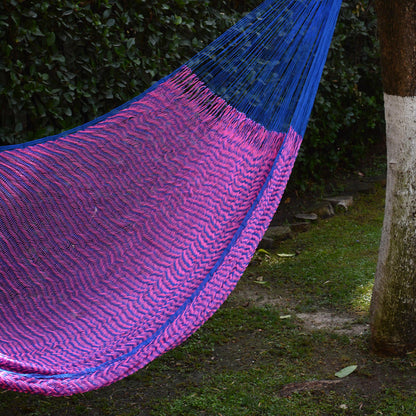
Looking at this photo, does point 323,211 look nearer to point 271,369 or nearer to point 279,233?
point 279,233

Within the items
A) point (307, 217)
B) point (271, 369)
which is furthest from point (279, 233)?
point (271, 369)

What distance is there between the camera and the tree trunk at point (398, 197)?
6.33ft

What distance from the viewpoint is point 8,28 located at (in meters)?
2.40

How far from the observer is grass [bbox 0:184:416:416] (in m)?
1.86

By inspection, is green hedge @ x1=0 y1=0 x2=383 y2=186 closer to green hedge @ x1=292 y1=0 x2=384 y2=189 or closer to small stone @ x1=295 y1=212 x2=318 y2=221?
green hedge @ x1=292 y1=0 x2=384 y2=189

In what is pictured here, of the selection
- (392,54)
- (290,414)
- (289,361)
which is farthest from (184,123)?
(290,414)

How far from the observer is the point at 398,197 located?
200 centimetres

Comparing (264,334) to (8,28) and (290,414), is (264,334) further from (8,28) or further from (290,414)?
(8,28)

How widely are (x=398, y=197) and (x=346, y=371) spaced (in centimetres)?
61

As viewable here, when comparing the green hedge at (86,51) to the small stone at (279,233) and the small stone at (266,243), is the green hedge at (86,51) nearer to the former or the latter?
the small stone at (279,233)

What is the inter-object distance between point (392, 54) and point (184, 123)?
794 millimetres

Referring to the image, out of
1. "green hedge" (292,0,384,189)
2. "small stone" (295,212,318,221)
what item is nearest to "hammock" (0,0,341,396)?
"small stone" (295,212,318,221)

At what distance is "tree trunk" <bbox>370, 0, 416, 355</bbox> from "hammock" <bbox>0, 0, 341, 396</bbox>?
221mm

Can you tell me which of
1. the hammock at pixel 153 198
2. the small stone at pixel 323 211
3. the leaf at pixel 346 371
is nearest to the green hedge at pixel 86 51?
the hammock at pixel 153 198
